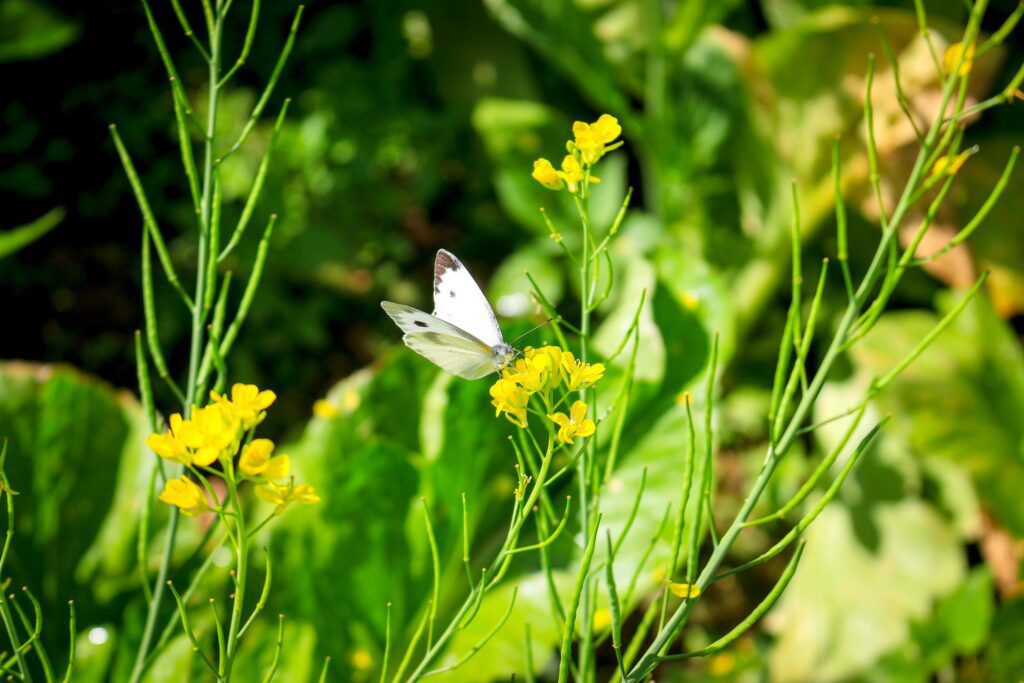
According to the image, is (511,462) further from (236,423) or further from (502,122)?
(502,122)

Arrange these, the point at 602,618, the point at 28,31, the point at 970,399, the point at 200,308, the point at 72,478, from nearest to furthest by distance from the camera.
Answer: the point at 200,308, the point at 602,618, the point at 72,478, the point at 970,399, the point at 28,31

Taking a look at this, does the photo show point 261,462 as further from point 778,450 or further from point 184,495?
point 778,450

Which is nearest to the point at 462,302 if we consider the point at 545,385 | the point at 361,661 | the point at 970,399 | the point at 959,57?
the point at 545,385

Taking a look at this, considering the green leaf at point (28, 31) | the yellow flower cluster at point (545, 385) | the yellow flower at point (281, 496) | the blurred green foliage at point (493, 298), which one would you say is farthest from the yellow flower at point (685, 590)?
the green leaf at point (28, 31)

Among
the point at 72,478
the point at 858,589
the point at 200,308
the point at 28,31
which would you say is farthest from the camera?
the point at 28,31

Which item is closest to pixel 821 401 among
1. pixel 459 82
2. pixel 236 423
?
pixel 459 82

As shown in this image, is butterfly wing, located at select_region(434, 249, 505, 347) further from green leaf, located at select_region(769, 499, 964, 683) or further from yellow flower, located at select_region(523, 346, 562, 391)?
green leaf, located at select_region(769, 499, 964, 683)

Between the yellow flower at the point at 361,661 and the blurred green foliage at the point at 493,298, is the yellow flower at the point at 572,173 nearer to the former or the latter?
the blurred green foliage at the point at 493,298
